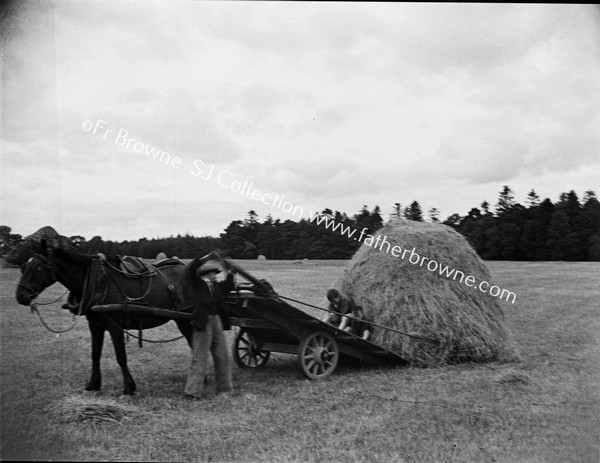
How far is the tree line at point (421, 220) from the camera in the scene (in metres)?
6.41

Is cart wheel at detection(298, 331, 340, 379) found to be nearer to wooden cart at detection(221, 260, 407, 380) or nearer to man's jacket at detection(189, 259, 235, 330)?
wooden cart at detection(221, 260, 407, 380)

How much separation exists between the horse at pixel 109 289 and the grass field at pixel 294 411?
14.9 inches

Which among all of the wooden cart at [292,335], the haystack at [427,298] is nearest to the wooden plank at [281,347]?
the wooden cart at [292,335]

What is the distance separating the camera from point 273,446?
4.75 metres

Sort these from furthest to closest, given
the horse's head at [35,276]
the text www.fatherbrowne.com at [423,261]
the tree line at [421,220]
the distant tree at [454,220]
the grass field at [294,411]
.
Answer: the distant tree at [454,220], the text www.fatherbrowne.com at [423,261], the tree line at [421,220], the horse's head at [35,276], the grass field at [294,411]

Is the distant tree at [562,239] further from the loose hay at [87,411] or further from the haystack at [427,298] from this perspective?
the loose hay at [87,411]

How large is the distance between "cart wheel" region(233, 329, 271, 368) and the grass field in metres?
0.24

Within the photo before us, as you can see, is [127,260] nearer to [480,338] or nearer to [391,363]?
[391,363]

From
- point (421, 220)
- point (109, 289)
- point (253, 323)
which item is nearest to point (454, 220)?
point (421, 220)

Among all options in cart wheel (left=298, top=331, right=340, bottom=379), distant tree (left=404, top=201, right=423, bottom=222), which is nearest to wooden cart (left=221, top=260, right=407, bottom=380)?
cart wheel (left=298, top=331, right=340, bottom=379)

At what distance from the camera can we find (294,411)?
5.61m

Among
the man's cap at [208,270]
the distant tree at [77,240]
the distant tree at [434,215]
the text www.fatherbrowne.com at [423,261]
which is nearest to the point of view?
the distant tree at [77,240]

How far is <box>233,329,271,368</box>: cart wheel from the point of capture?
7922 millimetres

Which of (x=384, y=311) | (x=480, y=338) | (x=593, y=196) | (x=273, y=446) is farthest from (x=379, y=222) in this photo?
(x=273, y=446)
